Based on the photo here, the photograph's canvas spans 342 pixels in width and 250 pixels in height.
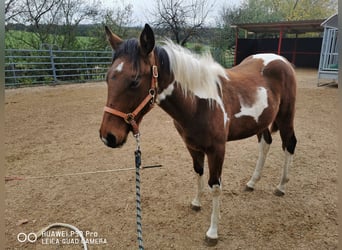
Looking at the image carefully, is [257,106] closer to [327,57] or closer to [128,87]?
[128,87]

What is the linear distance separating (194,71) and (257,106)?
80 cm

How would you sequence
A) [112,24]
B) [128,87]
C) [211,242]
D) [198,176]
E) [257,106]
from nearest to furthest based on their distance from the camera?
[128,87], [211,242], [257,106], [198,176], [112,24]

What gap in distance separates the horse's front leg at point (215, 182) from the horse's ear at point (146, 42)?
91cm

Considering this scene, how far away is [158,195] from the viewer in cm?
255

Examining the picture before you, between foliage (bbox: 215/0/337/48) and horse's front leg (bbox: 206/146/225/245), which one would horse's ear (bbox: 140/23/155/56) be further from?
foliage (bbox: 215/0/337/48)

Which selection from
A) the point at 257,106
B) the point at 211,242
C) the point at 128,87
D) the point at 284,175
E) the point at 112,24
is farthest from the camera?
the point at 112,24

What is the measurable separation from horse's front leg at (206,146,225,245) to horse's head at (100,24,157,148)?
0.72 m

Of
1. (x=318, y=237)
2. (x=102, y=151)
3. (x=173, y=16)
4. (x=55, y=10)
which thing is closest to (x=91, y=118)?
(x=102, y=151)

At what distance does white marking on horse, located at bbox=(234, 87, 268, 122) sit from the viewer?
2.04 meters

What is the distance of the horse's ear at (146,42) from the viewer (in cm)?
131

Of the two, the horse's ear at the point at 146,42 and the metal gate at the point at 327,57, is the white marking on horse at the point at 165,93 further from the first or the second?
the metal gate at the point at 327,57

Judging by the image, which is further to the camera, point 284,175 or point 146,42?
point 284,175

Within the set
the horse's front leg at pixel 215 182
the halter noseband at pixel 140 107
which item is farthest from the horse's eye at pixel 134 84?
the horse's front leg at pixel 215 182

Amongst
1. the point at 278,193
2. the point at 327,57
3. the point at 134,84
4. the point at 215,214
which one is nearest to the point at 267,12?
the point at 327,57
